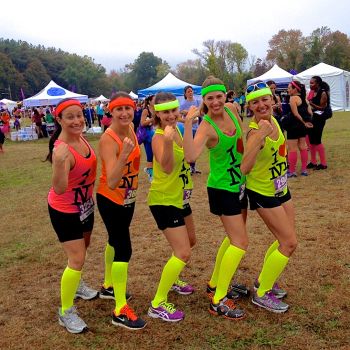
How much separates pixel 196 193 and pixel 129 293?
4.16 metres

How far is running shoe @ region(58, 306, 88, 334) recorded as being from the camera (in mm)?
3438

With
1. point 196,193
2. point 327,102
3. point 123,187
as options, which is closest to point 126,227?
point 123,187

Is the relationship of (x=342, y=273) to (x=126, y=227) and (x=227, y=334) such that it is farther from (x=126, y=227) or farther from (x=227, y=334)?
(x=126, y=227)

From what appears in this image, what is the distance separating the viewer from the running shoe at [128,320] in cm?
344

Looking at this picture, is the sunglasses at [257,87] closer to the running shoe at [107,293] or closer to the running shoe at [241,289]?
the running shoe at [241,289]

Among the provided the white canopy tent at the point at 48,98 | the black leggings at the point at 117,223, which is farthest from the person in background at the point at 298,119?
the white canopy tent at the point at 48,98

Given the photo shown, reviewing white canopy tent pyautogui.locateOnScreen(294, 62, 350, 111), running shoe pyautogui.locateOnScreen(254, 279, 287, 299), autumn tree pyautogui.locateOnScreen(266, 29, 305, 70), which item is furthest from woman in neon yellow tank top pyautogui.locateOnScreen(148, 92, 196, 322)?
autumn tree pyautogui.locateOnScreen(266, 29, 305, 70)

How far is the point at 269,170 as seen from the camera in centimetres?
347

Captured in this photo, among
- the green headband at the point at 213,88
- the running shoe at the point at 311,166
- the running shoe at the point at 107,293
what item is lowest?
the running shoe at the point at 107,293

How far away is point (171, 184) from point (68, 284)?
1186 mm

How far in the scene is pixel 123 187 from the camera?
3.43 meters

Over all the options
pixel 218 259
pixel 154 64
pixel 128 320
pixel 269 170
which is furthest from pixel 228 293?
pixel 154 64

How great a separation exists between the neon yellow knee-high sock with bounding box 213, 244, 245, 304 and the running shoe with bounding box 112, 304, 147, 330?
2.22ft

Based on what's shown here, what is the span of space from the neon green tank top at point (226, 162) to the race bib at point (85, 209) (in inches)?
42.0
